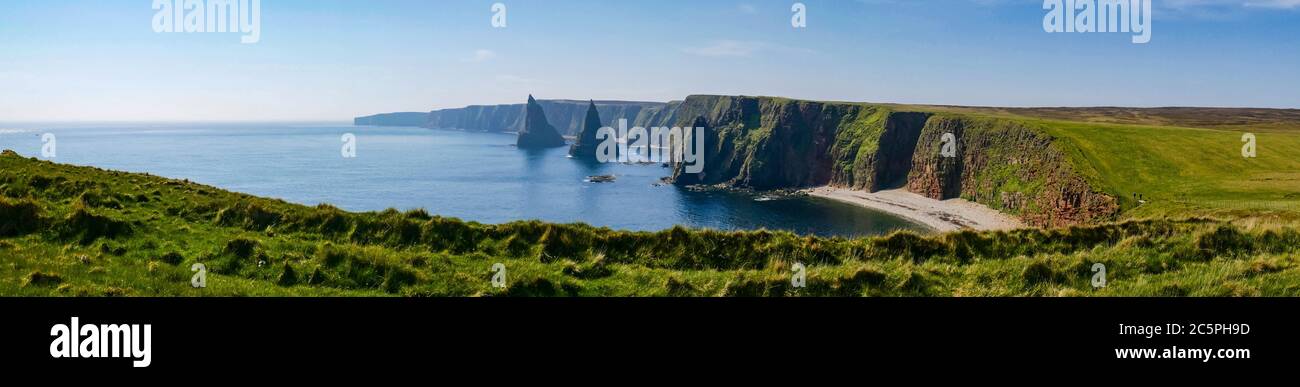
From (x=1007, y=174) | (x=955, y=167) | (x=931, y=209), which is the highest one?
(x=955, y=167)

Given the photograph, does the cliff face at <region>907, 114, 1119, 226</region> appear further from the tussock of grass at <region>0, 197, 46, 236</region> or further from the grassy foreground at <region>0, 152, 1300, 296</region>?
the tussock of grass at <region>0, 197, 46, 236</region>

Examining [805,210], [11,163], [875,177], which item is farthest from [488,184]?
[11,163]

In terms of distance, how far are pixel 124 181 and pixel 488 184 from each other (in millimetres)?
145941

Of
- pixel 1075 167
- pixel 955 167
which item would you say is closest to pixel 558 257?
pixel 1075 167

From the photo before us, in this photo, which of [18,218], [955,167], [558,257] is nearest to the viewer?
[558,257]

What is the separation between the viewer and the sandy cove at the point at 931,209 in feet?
376

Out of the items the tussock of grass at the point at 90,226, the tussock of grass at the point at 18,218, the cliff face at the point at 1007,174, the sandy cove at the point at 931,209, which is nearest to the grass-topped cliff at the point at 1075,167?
the cliff face at the point at 1007,174

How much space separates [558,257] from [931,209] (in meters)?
134

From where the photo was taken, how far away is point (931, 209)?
136500 millimetres

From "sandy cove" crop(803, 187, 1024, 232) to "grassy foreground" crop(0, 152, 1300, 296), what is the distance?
88146mm

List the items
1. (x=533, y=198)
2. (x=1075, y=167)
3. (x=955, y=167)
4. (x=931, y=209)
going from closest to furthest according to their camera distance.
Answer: (x=1075, y=167) → (x=931, y=209) → (x=533, y=198) → (x=955, y=167)

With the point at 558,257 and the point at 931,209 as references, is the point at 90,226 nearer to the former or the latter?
the point at 558,257
